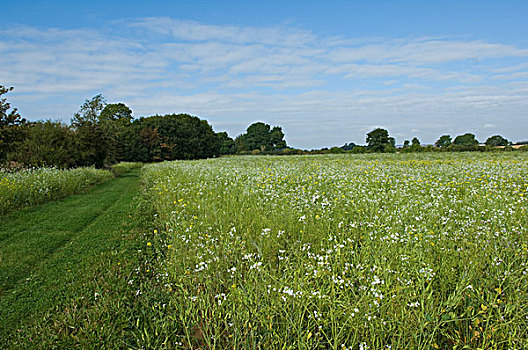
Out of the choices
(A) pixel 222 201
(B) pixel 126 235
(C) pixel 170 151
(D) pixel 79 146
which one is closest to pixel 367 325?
(A) pixel 222 201

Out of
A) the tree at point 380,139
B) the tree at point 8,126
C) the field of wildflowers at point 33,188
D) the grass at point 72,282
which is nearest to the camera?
the grass at point 72,282

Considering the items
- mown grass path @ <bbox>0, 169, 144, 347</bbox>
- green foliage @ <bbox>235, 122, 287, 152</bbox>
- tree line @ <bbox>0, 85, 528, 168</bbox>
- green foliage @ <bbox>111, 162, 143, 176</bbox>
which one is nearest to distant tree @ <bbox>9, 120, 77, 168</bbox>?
tree line @ <bbox>0, 85, 528, 168</bbox>

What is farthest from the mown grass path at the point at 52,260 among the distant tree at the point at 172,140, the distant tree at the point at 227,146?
the distant tree at the point at 227,146

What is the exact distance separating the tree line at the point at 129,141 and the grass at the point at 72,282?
11.5 metres

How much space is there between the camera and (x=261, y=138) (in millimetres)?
90750

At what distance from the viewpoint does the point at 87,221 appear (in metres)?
9.20

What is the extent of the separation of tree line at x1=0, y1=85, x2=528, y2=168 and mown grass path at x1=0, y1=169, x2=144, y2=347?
10.1 m

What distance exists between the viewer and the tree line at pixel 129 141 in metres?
20.6

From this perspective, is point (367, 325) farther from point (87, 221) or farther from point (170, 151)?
point (170, 151)

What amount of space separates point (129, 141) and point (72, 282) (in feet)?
171

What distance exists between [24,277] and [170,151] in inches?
2138

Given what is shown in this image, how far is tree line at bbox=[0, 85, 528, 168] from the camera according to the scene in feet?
67.7

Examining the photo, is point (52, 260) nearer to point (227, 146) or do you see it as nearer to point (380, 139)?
point (380, 139)

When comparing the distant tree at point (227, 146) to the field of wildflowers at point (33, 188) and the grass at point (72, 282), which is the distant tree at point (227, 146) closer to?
the field of wildflowers at point (33, 188)
